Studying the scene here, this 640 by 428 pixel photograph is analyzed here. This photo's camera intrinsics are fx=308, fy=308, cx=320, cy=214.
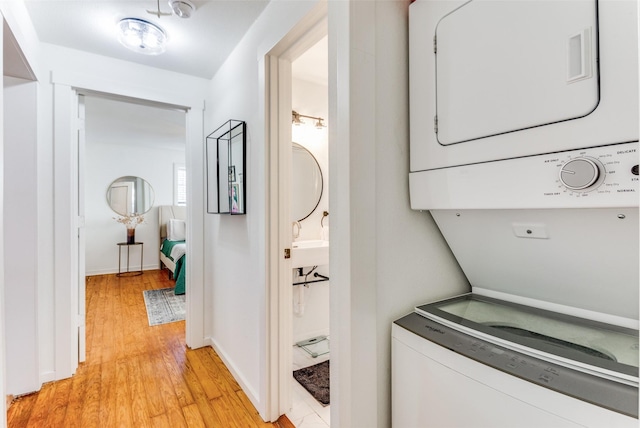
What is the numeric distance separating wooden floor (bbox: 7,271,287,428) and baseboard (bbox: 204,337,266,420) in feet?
0.09

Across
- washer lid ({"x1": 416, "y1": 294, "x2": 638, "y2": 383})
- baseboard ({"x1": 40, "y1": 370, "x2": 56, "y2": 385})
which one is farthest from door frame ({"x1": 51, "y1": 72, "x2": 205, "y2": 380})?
washer lid ({"x1": 416, "y1": 294, "x2": 638, "y2": 383})

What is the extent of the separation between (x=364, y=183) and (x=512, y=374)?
0.60 meters

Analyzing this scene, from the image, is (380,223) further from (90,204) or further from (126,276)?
(90,204)

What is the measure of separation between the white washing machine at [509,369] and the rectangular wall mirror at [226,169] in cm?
136

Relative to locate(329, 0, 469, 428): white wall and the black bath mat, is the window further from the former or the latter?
locate(329, 0, 469, 428): white wall

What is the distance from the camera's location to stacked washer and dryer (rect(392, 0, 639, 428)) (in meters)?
0.63

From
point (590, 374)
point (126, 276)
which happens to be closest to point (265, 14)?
point (590, 374)

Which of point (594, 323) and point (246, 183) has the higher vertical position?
point (246, 183)

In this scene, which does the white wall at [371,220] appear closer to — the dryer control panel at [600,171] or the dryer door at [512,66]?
the dryer door at [512,66]

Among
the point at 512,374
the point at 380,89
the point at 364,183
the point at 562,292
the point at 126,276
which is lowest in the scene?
the point at 126,276

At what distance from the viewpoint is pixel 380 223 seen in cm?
98

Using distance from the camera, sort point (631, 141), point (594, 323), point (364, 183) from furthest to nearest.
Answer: point (364, 183) → point (594, 323) → point (631, 141)

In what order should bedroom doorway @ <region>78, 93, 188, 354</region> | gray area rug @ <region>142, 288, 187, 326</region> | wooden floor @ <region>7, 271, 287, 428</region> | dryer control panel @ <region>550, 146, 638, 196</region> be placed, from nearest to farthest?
1. dryer control panel @ <region>550, 146, 638, 196</region>
2. wooden floor @ <region>7, 271, 287, 428</region>
3. gray area rug @ <region>142, 288, 187, 326</region>
4. bedroom doorway @ <region>78, 93, 188, 354</region>

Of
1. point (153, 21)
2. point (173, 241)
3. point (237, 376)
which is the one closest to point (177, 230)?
point (173, 241)
